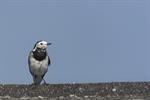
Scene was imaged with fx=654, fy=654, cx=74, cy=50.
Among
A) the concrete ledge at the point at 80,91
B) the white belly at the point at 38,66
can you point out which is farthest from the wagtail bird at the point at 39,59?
the concrete ledge at the point at 80,91

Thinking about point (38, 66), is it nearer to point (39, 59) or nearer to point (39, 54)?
point (39, 59)

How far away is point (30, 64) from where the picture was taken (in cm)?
1853

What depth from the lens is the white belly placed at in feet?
60.1

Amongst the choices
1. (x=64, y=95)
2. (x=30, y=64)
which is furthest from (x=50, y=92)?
(x=30, y=64)

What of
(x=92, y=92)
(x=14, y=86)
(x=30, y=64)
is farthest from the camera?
(x=30, y=64)

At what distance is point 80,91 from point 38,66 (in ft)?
16.0

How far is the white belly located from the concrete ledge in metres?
3.41

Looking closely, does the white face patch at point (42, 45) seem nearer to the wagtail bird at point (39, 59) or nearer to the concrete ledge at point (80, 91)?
the wagtail bird at point (39, 59)

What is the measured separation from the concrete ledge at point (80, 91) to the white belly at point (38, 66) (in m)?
3.41

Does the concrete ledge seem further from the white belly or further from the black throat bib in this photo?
the white belly

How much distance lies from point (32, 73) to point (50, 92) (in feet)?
17.5

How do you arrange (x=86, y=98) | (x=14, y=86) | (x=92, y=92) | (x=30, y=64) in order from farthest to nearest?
(x=30, y=64) → (x=14, y=86) → (x=92, y=92) → (x=86, y=98)

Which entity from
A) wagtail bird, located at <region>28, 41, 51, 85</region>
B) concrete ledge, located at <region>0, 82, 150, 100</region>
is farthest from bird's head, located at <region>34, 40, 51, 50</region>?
concrete ledge, located at <region>0, 82, 150, 100</region>

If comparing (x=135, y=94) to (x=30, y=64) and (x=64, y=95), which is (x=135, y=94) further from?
(x=30, y=64)
